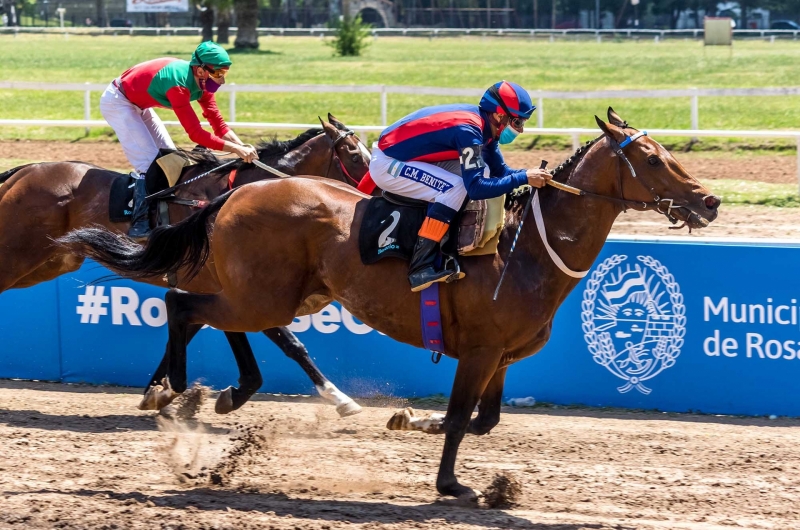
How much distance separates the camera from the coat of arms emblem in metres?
7.15

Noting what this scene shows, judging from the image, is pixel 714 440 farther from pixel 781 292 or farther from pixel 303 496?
pixel 303 496

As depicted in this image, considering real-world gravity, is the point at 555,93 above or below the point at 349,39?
below

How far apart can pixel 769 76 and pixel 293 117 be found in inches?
571

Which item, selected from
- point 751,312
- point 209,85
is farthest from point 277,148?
point 751,312

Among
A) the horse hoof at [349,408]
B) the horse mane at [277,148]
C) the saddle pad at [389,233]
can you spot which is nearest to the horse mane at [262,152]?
the horse mane at [277,148]

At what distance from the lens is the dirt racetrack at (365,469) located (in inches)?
202

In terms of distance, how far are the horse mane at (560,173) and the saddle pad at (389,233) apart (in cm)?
47

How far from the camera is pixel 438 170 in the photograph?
5.51 m

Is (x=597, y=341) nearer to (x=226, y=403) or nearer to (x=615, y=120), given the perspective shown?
(x=615, y=120)

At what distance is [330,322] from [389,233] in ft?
7.66

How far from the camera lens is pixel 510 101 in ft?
17.4

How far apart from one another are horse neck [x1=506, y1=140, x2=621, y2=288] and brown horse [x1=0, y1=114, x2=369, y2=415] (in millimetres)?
2299

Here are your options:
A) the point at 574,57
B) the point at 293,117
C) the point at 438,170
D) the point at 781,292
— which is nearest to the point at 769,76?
the point at 574,57

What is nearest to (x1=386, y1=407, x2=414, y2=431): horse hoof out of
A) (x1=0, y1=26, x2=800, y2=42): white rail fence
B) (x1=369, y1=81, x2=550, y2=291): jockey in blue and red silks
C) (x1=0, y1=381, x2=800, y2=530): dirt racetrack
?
(x1=0, y1=381, x2=800, y2=530): dirt racetrack
